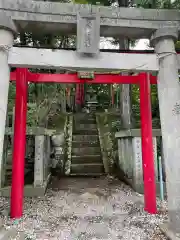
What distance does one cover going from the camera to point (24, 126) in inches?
178

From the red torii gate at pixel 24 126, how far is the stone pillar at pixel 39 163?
138cm

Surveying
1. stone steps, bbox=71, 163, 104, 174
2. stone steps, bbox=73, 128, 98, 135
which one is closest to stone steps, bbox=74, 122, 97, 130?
stone steps, bbox=73, 128, 98, 135

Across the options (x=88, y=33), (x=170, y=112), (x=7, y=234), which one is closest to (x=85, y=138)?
(x=7, y=234)

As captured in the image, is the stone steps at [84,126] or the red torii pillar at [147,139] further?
the stone steps at [84,126]

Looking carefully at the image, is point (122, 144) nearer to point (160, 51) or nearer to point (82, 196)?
point (82, 196)

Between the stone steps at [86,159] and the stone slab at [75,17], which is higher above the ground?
the stone slab at [75,17]

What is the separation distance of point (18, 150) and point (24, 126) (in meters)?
0.51

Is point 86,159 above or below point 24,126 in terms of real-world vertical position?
below

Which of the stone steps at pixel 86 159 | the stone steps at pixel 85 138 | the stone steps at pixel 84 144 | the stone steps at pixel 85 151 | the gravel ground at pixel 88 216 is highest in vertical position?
the stone steps at pixel 85 138

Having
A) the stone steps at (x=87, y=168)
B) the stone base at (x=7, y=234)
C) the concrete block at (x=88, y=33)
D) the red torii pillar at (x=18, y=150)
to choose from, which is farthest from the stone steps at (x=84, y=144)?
the concrete block at (x=88, y=33)

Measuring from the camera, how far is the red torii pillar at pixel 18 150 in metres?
4.34

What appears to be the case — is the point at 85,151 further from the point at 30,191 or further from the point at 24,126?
the point at 24,126

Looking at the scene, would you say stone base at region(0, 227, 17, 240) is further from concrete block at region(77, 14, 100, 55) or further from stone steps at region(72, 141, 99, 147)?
stone steps at region(72, 141, 99, 147)

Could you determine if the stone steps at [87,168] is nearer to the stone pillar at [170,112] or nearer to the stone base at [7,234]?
the stone base at [7,234]
